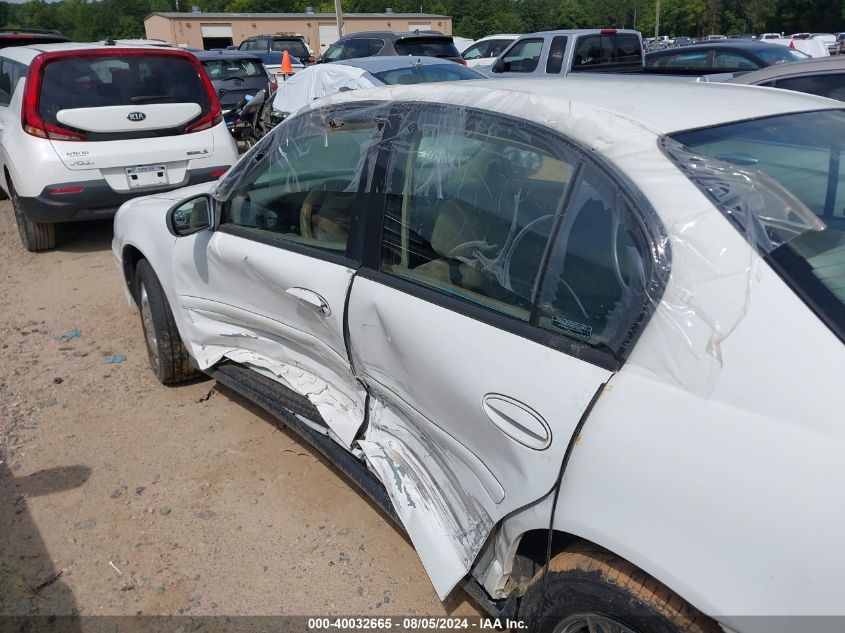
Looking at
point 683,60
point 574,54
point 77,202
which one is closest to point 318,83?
point 574,54

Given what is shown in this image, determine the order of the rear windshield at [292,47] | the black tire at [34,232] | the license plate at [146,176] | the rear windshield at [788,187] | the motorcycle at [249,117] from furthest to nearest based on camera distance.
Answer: the rear windshield at [292,47] → the motorcycle at [249,117] → the black tire at [34,232] → the license plate at [146,176] → the rear windshield at [788,187]

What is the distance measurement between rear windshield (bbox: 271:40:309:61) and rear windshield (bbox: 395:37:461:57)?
46.2ft

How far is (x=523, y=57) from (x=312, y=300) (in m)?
10.6

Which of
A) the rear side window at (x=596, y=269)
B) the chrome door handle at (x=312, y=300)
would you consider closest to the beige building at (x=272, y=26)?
the chrome door handle at (x=312, y=300)

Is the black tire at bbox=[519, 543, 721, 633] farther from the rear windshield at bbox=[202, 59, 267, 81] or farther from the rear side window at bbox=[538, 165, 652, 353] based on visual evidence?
the rear windshield at bbox=[202, 59, 267, 81]

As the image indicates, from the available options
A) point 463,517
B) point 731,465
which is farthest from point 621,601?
point 463,517

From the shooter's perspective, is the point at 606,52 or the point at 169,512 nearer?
the point at 169,512

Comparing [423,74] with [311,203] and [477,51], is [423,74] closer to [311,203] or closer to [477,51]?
[311,203]

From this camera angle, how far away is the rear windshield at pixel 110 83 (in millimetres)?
6008

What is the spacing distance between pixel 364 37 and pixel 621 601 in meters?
13.7

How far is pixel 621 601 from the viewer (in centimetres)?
161

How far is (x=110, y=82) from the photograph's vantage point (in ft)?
20.1

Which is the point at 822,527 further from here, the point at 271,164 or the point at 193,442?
the point at 193,442

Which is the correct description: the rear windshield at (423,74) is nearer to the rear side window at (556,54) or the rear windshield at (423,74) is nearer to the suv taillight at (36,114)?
the rear side window at (556,54)
